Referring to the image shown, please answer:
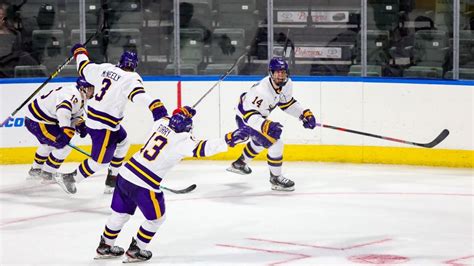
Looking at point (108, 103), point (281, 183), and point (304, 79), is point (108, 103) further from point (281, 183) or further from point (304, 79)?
point (304, 79)

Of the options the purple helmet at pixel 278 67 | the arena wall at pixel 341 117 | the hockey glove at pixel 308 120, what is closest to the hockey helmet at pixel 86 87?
the purple helmet at pixel 278 67

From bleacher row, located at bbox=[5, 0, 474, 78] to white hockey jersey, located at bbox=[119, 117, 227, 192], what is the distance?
172 inches

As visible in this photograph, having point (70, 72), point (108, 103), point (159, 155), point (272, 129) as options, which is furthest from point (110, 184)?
point (159, 155)

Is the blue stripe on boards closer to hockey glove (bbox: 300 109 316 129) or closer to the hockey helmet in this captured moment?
hockey glove (bbox: 300 109 316 129)

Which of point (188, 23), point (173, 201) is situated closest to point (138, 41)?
point (188, 23)

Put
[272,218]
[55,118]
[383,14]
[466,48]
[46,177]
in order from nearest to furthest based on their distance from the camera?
[272,218], [55,118], [46,177], [466,48], [383,14]

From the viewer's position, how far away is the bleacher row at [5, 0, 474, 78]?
985 cm

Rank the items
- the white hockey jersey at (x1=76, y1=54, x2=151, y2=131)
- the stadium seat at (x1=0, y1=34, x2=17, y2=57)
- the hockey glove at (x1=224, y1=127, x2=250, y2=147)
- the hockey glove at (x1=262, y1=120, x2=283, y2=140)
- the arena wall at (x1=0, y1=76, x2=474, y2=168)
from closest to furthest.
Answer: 1. the hockey glove at (x1=224, y1=127, x2=250, y2=147)
2. the hockey glove at (x1=262, y1=120, x2=283, y2=140)
3. the white hockey jersey at (x1=76, y1=54, x2=151, y2=131)
4. the arena wall at (x1=0, y1=76, x2=474, y2=168)
5. the stadium seat at (x1=0, y1=34, x2=17, y2=57)

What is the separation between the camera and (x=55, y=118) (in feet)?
28.3

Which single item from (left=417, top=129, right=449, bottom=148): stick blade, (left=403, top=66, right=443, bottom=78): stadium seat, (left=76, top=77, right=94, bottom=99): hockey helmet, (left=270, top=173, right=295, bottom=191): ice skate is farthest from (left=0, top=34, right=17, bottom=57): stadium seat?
(left=417, top=129, right=449, bottom=148): stick blade

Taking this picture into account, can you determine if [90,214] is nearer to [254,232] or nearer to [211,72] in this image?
[254,232]

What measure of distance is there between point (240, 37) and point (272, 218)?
3345 millimetres

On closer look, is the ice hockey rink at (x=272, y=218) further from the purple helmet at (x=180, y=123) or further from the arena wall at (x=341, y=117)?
the purple helmet at (x=180, y=123)

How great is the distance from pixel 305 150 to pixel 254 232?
323 centimetres
